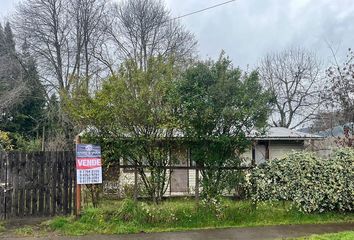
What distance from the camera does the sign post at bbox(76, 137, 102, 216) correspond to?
812cm

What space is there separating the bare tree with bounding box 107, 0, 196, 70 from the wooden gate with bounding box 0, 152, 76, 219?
1979 centimetres

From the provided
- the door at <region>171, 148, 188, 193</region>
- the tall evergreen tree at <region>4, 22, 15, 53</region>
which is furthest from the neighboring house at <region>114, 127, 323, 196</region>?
the tall evergreen tree at <region>4, 22, 15, 53</region>

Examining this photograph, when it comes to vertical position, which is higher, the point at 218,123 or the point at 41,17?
the point at 41,17

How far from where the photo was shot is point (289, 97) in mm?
30812

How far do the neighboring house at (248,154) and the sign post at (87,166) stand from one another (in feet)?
2.29

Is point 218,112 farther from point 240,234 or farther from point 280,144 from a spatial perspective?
point 280,144

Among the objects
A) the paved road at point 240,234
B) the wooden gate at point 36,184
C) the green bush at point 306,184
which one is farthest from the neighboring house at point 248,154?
the paved road at point 240,234

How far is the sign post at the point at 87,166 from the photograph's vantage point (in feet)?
26.7

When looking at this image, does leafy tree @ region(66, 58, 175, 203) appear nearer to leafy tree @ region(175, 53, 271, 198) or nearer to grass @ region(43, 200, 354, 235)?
leafy tree @ region(175, 53, 271, 198)

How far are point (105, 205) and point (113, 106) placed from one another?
229cm

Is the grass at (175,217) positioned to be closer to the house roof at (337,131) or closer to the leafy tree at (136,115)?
the leafy tree at (136,115)

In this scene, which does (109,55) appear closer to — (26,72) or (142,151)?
(26,72)

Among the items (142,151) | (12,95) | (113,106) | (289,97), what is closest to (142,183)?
(142,151)

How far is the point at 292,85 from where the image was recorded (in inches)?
1228
